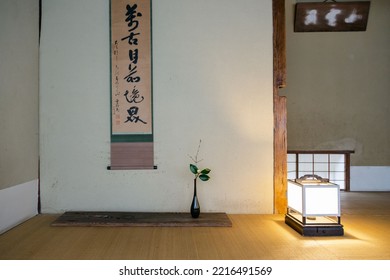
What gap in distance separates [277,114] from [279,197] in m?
0.91

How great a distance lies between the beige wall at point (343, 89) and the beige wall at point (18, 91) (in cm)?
437

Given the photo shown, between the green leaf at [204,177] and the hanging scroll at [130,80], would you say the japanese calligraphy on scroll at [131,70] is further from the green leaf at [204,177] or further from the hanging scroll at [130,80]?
the green leaf at [204,177]

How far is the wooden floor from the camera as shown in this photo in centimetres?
235

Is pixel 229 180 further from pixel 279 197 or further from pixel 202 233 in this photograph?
pixel 202 233

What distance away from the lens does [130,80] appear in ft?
11.9

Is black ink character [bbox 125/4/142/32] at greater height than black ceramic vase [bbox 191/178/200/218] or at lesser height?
greater

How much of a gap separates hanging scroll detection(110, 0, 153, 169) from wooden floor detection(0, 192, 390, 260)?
0.99 meters

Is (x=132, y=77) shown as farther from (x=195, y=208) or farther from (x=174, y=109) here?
(x=195, y=208)

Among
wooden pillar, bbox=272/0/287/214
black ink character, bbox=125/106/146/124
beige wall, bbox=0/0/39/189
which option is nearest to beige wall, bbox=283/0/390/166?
wooden pillar, bbox=272/0/287/214

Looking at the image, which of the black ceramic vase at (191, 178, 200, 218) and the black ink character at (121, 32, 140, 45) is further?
the black ink character at (121, 32, 140, 45)

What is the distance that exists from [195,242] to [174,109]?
1.55m

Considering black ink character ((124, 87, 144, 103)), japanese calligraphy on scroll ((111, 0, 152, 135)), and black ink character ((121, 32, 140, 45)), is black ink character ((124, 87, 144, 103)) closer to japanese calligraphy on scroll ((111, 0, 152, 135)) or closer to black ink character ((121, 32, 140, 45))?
japanese calligraphy on scroll ((111, 0, 152, 135))

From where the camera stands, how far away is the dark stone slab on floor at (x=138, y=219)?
315cm

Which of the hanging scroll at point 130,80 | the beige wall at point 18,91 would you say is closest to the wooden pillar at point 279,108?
the hanging scroll at point 130,80
